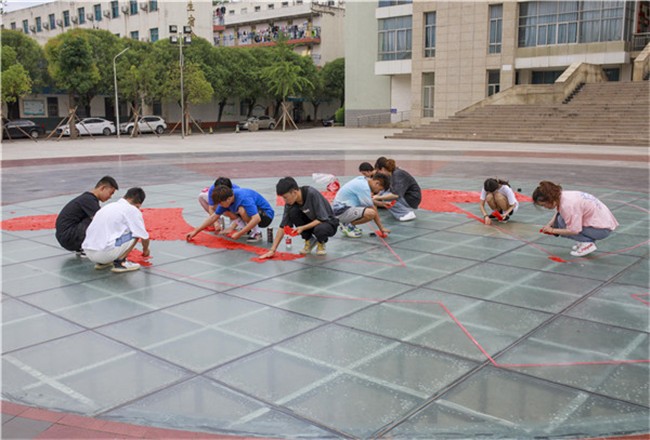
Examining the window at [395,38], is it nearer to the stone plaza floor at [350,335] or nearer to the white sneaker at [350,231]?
the stone plaza floor at [350,335]

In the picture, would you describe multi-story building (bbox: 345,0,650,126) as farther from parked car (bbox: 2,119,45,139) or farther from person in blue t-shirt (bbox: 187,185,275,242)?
person in blue t-shirt (bbox: 187,185,275,242)

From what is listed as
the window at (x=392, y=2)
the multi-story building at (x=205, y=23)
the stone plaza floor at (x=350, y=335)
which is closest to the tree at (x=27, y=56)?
the multi-story building at (x=205, y=23)

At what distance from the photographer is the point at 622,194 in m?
12.8

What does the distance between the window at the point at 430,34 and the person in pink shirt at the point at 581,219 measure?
40.8 metres

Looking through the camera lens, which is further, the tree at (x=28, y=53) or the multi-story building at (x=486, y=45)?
the tree at (x=28, y=53)

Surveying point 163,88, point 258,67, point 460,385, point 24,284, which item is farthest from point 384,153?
point 258,67

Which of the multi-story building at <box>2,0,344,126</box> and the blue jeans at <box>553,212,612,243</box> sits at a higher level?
the multi-story building at <box>2,0,344,126</box>

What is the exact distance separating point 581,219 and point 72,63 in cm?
4005

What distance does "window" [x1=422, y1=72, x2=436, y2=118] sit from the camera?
4728cm

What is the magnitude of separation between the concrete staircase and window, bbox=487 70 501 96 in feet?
19.9

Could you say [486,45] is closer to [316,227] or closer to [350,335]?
[316,227]

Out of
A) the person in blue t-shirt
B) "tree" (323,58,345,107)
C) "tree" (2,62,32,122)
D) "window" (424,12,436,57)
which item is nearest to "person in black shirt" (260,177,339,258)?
the person in blue t-shirt

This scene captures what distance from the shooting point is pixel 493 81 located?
142ft

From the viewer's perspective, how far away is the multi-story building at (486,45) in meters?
39.3
